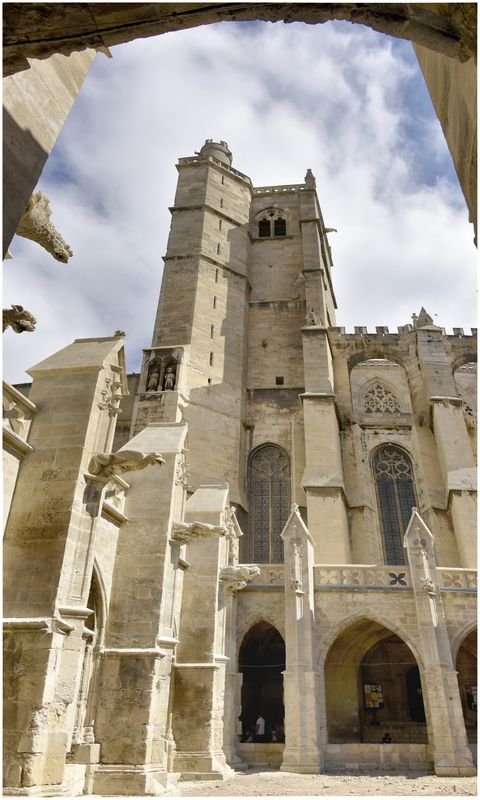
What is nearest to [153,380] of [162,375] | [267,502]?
[162,375]

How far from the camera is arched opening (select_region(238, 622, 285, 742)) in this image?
1612 cm

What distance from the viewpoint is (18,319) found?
4035 mm

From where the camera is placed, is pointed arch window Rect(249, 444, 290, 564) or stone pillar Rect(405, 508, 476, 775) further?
pointed arch window Rect(249, 444, 290, 564)

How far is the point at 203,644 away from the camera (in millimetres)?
10359

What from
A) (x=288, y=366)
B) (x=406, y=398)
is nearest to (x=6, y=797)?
(x=288, y=366)

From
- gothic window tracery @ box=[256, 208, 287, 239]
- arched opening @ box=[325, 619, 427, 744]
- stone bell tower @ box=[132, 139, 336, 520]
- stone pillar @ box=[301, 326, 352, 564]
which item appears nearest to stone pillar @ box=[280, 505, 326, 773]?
A: arched opening @ box=[325, 619, 427, 744]

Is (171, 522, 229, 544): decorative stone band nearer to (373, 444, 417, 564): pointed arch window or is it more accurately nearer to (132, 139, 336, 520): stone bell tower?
(132, 139, 336, 520): stone bell tower

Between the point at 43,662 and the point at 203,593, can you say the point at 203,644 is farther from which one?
the point at 43,662

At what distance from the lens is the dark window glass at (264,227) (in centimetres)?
2715

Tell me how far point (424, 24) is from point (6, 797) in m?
6.17

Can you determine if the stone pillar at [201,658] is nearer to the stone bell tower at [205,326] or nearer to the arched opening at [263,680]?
the arched opening at [263,680]

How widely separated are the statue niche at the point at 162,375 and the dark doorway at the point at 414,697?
11.4m

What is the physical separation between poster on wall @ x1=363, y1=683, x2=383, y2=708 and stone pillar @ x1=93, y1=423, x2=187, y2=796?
8.76 metres

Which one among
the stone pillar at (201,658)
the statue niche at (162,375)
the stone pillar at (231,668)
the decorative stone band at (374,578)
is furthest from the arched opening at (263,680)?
the statue niche at (162,375)
